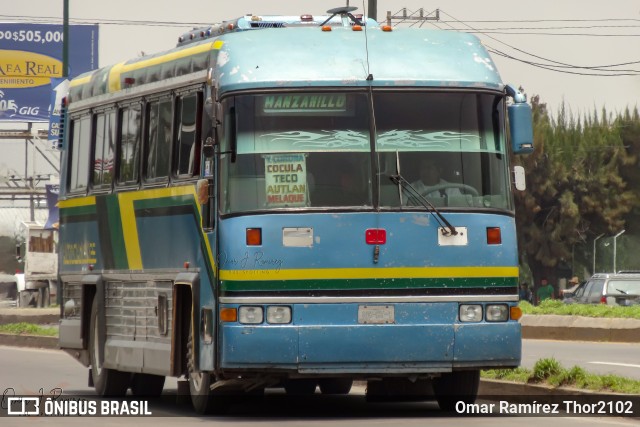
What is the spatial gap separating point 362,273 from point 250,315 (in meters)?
0.96

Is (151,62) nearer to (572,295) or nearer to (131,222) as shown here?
(131,222)

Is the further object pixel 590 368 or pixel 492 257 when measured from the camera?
pixel 590 368

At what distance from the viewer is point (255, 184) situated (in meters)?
13.9

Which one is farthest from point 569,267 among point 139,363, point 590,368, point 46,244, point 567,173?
point 139,363

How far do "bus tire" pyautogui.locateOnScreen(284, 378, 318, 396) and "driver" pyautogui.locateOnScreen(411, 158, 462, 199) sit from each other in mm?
2936

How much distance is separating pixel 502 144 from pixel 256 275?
2386 mm

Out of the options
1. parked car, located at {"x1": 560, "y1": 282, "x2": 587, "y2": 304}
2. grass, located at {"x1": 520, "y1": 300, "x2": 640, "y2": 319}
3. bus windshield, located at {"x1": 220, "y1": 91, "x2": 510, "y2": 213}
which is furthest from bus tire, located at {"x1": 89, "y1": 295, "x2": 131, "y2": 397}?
parked car, located at {"x1": 560, "y1": 282, "x2": 587, "y2": 304}

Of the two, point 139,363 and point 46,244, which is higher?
point 46,244

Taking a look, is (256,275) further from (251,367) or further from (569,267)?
(569,267)

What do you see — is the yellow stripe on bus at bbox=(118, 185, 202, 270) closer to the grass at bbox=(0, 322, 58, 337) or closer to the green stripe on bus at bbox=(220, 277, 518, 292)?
the green stripe on bus at bbox=(220, 277, 518, 292)

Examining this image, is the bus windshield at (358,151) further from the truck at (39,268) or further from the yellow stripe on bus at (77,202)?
the truck at (39,268)

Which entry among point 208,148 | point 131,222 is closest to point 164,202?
point 131,222

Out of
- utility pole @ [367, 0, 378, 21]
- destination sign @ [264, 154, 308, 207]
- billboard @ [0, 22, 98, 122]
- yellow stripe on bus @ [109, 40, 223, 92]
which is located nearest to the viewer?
destination sign @ [264, 154, 308, 207]

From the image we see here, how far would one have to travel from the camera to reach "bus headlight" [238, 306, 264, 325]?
45.2 ft
